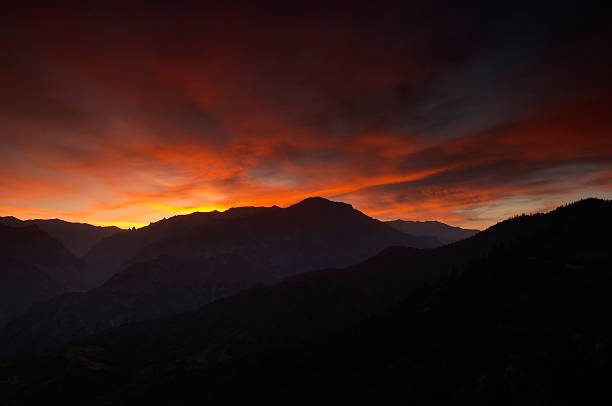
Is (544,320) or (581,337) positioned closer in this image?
(581,337)

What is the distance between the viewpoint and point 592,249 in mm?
99625

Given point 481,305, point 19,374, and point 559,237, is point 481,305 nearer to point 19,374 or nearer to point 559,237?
point 559,237

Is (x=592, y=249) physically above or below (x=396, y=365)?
above

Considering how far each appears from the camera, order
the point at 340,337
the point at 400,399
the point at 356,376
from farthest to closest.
→ the point at 340,337 < the point at 356,376 < the point at 400,399

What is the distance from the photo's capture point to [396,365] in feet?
238

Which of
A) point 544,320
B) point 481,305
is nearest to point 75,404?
point 481,305

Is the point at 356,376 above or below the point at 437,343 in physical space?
below

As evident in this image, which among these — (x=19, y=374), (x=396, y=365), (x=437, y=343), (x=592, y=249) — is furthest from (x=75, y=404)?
(x=592, y=249)

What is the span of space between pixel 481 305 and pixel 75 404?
167136 mm

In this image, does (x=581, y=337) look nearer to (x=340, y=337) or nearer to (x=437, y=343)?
(x=437, y=343)

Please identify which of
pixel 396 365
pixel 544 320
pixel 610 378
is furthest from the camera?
pixel 396 365

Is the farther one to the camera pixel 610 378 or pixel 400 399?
pixel 400 399

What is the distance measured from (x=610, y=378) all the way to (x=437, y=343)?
1363 inches

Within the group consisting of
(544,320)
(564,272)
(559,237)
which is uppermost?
(559,237)
